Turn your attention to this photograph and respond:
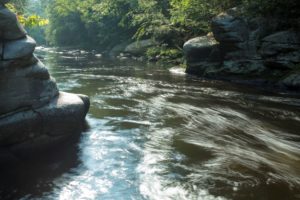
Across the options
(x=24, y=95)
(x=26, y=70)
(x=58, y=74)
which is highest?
(x=26, y=70)

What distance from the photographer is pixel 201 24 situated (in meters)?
22.2

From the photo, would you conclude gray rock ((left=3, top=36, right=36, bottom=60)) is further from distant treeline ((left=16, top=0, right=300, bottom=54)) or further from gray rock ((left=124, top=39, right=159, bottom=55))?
gray rock ((left=124, top=39, right=159, bottom=55))

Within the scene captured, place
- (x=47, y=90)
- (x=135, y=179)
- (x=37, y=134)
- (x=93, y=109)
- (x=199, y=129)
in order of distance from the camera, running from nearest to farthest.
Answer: (x=135, y=179) < (x=37, y=134) < (x=47, y=90) < (x=199, y=129) < (x=93, y=109)

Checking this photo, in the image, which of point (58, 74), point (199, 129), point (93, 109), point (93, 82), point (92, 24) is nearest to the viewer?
point (199, 129)

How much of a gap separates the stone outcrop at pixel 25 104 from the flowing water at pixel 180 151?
675 millimetres

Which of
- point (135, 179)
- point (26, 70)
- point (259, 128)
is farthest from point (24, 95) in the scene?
point (259, 128)

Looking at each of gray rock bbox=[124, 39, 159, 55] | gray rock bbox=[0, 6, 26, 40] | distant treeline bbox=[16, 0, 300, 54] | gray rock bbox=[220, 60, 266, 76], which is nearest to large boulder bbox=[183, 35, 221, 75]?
gray rock bbox=[220, 60, 266, 76]

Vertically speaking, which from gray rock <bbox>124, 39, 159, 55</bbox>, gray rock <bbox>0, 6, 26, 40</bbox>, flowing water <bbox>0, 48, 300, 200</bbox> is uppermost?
gray rock <bbox>0, 6, 26, 40</bbox>

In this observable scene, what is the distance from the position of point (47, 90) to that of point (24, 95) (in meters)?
0.66

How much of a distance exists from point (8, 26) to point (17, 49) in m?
0.58

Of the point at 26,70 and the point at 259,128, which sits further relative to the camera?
the point at 259,128

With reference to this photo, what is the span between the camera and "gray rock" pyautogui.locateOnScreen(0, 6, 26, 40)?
8023mm

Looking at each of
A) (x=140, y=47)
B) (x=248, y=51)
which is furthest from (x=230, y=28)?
(x=140, y=47)

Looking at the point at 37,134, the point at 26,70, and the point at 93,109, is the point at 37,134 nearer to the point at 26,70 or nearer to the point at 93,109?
the point at 26,70
